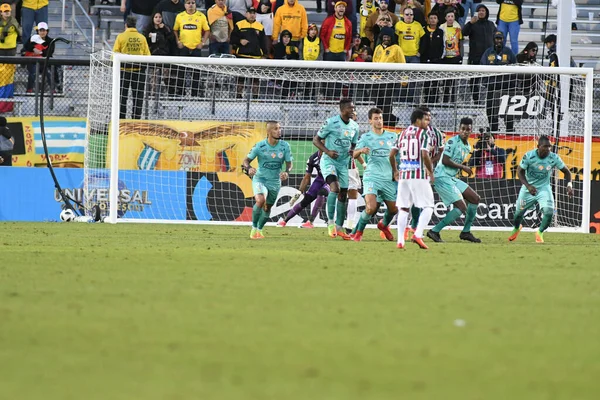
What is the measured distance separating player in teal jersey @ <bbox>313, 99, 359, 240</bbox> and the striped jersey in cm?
305

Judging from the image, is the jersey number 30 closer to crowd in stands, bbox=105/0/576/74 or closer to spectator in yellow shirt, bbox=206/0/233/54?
crowd in stands, bbox=105/0/576/74

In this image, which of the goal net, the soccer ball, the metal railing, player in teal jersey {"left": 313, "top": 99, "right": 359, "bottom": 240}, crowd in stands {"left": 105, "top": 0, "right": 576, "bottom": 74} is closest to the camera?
player in teal jersey {"left": 313, "top": 99, "right": 359, "bottom": 240}

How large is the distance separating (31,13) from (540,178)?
43.7 feet

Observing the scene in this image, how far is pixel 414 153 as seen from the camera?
47.4ft

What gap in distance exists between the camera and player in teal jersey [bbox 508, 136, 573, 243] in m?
17.9

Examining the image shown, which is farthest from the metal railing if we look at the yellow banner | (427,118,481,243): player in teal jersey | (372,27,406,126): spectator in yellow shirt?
(427,118,481,243): player in teal jersey

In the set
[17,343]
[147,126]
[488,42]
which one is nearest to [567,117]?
[488,42]

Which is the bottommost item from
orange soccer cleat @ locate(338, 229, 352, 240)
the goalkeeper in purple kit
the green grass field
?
the green grass field

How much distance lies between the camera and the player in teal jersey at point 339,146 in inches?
696

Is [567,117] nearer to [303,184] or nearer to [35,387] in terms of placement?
[303,184]

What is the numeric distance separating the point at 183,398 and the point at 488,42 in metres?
21.8

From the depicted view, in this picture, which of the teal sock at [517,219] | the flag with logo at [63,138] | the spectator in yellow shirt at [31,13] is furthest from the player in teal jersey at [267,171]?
the spectator in yellow shirt at [31,13]

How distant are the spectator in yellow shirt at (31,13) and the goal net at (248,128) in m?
3.95

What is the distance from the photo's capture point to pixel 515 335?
648cm
